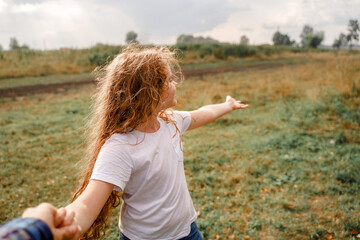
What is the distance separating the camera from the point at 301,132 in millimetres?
5930

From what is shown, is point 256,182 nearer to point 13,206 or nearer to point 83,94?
point 13,206

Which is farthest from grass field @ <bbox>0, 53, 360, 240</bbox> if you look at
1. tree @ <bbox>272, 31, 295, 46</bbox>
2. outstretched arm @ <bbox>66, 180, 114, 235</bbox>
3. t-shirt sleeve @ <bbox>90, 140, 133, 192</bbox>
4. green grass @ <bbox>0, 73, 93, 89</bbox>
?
tree @ <bbox>272, 31, 295, 46</bbox>

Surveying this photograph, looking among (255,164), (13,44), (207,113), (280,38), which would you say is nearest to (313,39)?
(280,38)

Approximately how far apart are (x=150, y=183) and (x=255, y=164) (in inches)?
147

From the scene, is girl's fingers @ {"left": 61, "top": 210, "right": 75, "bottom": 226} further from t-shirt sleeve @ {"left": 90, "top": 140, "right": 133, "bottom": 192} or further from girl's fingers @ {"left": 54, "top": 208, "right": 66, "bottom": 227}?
t-shirt sleeve @ {"left": 90, "top": 140, "right": 133, "bottom": 192}

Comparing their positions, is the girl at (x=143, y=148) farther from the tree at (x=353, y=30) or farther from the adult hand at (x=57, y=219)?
the tree at (x=353, y=30)

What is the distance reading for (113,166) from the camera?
1275 millimetres

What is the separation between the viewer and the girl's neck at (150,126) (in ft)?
5.00

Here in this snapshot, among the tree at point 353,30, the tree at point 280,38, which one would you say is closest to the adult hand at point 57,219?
the tree at point 353,30

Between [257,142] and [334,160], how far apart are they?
58.4 inches

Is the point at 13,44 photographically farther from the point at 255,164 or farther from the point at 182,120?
the point at 182,120

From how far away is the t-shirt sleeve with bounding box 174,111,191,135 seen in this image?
6.05ft

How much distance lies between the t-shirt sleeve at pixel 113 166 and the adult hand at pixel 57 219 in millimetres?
245

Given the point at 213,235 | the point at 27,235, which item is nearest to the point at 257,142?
the point at 213,235
